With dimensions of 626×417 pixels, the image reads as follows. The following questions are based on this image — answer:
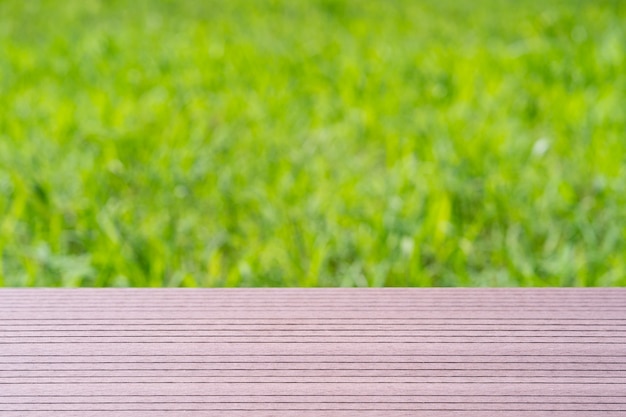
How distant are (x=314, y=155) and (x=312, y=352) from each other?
1772 mm

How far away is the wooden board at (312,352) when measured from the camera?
57cm

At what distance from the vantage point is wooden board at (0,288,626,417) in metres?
0.57

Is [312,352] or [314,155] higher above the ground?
[314,155]

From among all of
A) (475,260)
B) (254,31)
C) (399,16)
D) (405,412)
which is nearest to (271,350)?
(405,412)

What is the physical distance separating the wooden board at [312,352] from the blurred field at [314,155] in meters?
1.01

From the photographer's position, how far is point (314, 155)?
7.82 ft

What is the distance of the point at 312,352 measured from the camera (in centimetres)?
64

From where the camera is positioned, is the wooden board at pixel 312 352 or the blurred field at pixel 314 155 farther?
the blurred field at pixel 314 155

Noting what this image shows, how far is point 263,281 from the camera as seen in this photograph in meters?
1.78

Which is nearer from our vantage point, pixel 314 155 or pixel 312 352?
pixel 312 352

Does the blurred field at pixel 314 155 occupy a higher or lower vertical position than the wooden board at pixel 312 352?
higher

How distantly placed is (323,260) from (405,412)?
1.25 metres

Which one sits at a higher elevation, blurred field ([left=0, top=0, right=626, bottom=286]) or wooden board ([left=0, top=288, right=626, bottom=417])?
blurred field ([left=0, top=0, right=626, bottom=286])

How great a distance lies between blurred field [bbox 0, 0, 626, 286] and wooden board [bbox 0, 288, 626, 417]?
3.31 feet
